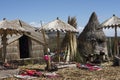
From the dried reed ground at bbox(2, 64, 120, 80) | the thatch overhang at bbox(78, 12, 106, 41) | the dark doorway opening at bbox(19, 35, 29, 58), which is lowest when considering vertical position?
the dried reed ground at bbox(2, 64, 120, 80)

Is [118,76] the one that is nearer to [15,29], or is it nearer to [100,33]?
[15,29]

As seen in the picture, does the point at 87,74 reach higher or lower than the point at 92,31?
lower

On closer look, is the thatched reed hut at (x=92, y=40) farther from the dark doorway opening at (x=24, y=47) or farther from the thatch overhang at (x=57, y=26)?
the thatch overhang at (x=57, y=26)

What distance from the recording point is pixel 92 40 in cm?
2414

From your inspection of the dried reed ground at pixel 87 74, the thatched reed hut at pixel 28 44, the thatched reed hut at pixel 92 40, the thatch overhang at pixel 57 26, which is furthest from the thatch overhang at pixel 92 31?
the dried reed ground at pixel 87 74

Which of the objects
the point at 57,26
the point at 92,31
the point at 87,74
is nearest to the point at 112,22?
the point at 57,26

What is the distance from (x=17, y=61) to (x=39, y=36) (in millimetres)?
2746

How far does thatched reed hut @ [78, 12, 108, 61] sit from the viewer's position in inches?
950

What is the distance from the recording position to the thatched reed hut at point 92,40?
24.1 meters

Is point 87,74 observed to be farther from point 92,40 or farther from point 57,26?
point 92,40

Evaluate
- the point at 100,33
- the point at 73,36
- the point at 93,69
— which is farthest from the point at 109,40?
the point at 93,69

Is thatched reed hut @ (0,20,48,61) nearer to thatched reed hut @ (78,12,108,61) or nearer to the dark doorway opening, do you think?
the dark doorway opening

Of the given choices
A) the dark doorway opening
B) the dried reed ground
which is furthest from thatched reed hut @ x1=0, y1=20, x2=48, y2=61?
the dried reed ground

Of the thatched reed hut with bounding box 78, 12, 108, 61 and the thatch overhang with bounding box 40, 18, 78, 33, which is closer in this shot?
the thatch overhang with bounding box 40, 18, 78, 33
